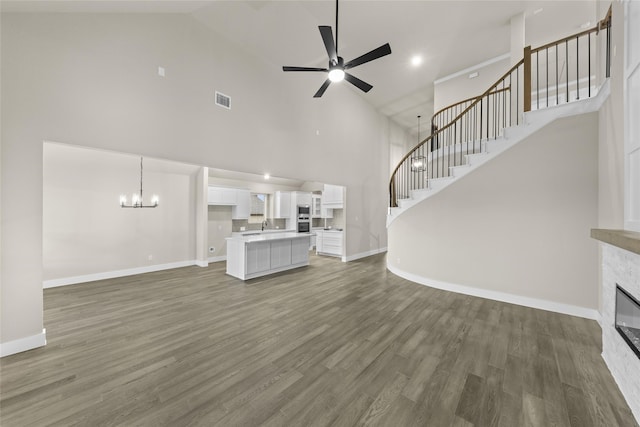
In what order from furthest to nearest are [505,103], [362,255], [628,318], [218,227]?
[362,255]
[218,227]
[505,103]
[628,318]

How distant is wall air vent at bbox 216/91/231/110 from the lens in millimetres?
4492

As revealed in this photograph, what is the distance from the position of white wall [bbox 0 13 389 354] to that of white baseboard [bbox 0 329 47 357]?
0.05 metres

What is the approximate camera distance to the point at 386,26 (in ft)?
15.5

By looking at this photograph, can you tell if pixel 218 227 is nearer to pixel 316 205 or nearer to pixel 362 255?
pixel 316 205

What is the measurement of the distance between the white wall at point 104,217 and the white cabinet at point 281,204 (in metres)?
3.07

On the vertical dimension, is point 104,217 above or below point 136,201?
below

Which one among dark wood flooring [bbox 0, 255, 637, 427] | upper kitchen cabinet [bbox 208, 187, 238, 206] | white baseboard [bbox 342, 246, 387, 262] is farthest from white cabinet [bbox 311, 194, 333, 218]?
dark wood flooring [bbox 0, 255, 637, 427]

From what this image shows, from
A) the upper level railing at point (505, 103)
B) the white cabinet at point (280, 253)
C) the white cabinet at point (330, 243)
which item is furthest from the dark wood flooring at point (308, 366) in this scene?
the white cabinet at point (330, 243)

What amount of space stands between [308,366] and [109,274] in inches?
213

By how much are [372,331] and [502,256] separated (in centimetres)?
271

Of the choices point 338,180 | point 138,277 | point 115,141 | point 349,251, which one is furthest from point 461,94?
point 138,277

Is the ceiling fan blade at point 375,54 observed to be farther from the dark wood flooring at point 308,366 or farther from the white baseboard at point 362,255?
the white baseboard at point 362,255

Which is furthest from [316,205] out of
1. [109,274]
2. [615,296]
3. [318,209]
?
[615,296]

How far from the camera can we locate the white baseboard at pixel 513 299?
3.36 meters
